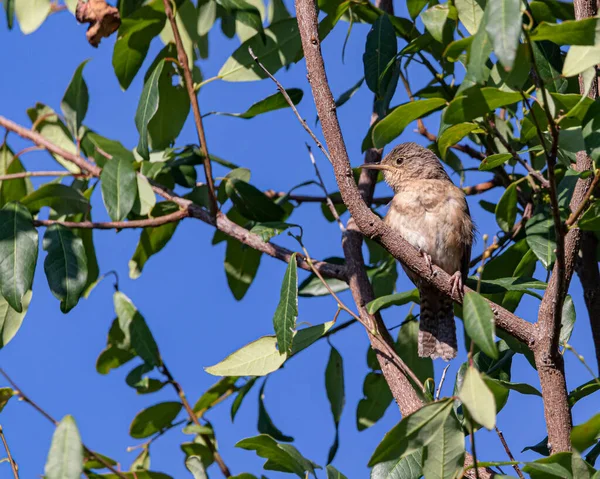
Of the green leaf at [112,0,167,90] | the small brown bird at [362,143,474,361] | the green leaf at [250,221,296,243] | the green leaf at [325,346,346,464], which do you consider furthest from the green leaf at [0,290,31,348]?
the small brown bird at [362,143,474,361]

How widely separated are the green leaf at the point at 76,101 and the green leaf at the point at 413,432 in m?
2.60

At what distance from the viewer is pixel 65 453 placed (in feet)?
6.50

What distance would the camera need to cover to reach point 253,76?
391 centimetres

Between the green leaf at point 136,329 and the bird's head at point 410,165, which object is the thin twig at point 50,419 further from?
the bird's head at point 410,165

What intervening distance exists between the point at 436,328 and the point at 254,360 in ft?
4.92

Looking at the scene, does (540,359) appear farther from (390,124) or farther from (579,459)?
(390,124)

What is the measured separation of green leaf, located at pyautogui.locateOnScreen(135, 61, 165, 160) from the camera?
3.41 meters

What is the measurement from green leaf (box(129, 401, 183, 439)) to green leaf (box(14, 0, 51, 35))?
1.98 m

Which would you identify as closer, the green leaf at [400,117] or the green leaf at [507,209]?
the green leaf at [400,117]

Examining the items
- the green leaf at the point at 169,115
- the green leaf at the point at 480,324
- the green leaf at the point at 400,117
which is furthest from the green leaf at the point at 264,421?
the green leaf at the point at 480,324

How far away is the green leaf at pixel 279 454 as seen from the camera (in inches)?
98.0

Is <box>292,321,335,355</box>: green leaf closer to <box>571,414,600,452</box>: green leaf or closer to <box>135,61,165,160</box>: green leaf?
<box>135,61,165,160</box>: green leaf

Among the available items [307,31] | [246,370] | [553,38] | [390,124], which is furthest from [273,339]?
[553,38]

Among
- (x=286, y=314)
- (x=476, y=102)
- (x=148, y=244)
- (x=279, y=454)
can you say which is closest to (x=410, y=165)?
(x=148, y=244)
